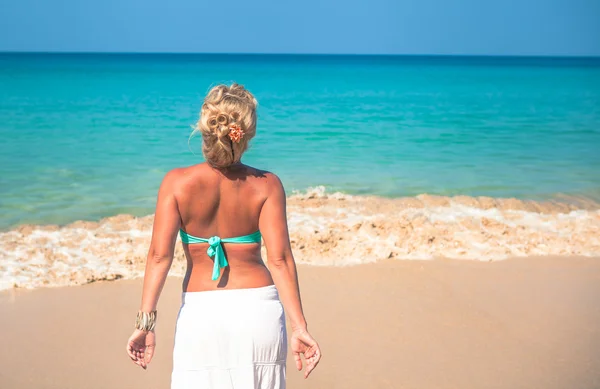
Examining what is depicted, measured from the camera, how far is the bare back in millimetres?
2441

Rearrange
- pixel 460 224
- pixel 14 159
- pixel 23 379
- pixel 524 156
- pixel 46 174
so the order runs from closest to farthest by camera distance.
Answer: pixel 23 379, pixel 460 224, pixel 46 174, pixel 14 159, pixel 524 156

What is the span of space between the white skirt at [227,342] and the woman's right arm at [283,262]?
3.9 inches

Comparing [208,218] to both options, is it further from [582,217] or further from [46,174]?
[46,174]

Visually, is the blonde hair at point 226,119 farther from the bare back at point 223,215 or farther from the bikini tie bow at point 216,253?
the bikini tie bow at point 216,253

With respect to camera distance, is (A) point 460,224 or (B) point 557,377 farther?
(A) point 460,224

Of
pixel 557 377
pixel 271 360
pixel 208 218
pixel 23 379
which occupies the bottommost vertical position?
pixel 23 379

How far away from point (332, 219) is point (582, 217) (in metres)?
3.25

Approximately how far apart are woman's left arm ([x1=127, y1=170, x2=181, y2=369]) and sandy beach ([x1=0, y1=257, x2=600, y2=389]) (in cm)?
175

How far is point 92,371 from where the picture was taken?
167 inches

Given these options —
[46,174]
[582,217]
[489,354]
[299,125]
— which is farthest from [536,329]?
[299,125]

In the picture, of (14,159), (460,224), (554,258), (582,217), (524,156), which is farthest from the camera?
(524,156)

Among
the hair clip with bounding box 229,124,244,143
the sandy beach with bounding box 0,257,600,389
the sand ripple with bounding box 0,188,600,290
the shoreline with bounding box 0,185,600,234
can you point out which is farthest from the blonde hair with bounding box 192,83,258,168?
the shoreline with bounding box 0,185,600,234

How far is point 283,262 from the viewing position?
2.58 metres

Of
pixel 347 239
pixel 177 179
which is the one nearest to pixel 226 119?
pixel 177 179
